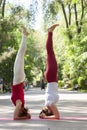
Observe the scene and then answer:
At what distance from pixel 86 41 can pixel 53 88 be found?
3011 cm

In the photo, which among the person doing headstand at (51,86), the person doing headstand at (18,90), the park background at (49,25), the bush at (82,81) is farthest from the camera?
the bush at (82,81)

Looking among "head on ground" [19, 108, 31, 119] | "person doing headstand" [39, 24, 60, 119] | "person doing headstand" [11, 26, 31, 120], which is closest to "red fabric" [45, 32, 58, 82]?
"person doing headstand" [39, 24, 60, 119]

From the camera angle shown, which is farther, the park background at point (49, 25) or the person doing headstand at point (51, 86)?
the park background at point (49, 25)

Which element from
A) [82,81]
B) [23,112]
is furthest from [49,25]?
[23,112]

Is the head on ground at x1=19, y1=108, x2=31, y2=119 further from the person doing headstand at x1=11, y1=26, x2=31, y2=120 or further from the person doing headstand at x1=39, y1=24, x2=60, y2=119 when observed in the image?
the person doing headstand at x1=39, y1=24, x2=60, y2=119

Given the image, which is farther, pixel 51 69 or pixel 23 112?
pixel 23 112

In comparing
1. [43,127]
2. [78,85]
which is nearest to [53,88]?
[43,127]

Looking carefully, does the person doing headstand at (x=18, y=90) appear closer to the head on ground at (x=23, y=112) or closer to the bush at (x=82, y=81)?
the head on ground at (x=23, y=112)

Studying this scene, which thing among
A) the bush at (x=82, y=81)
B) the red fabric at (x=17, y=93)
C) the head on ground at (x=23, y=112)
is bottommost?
the bush at (x=82, y=81)

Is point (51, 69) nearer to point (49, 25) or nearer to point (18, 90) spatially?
point (18, 90)

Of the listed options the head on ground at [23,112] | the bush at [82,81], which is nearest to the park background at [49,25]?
the bush at [82,81]

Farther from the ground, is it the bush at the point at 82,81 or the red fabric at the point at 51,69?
the red fabric at the point at 51,69

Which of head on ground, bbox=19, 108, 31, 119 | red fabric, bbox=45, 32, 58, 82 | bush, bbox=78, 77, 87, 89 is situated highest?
red fabric, bbox=45, 32, 58, 82

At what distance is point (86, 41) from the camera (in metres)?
41.6
